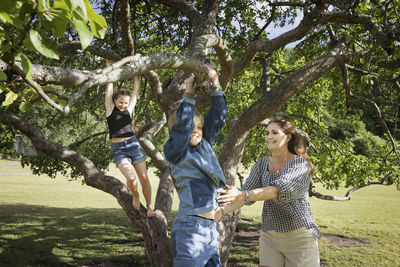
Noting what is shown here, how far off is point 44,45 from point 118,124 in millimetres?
3122

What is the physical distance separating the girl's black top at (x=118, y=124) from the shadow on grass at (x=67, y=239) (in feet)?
13.0

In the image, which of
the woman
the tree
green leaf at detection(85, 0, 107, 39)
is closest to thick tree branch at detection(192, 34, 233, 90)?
the tree

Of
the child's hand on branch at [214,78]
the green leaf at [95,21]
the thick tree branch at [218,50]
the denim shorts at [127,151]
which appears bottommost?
the denim shorts at [127,151]

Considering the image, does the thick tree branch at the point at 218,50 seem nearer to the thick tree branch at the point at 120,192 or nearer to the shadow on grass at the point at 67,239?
the thick tree branch at the point at 120,192

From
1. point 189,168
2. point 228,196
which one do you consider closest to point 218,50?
point 189,168

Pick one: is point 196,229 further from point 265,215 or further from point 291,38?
→ point 291,38

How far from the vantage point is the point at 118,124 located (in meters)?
4.16

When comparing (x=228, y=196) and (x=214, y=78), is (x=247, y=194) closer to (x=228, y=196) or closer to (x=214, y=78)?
(x=228, y=196)

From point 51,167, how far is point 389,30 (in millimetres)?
8126

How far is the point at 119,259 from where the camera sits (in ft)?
23.8

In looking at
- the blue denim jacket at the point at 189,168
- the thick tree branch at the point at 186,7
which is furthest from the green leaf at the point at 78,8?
the thick tree branch at the point at 186,7

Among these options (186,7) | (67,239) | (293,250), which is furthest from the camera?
(67,239)

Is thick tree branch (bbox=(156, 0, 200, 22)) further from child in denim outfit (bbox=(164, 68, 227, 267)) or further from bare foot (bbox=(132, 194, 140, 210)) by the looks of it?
child in denim outfit (bbox=(164, 68, 227, 267))

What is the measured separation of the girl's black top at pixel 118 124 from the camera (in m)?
4.15
